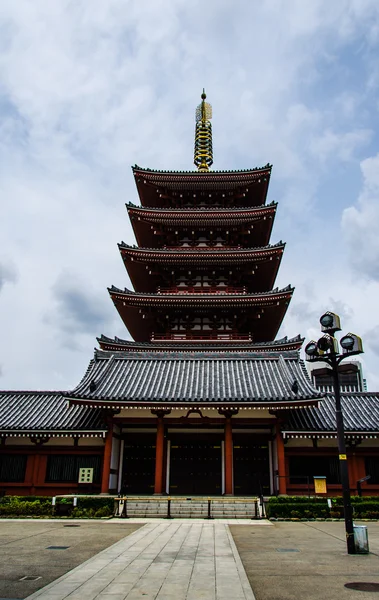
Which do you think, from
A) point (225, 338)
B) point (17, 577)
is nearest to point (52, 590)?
point (17, 577)

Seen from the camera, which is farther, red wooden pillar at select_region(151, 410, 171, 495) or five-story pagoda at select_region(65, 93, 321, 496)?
five-story pagoda at select_region(65, 93, 321, 496)

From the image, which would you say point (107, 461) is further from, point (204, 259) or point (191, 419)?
point (204, 259)

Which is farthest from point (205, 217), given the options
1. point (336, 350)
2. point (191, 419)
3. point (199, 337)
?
point (336, 350)

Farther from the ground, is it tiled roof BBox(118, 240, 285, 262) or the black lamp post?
tiled roof BBox(118, 240, 285, 262)

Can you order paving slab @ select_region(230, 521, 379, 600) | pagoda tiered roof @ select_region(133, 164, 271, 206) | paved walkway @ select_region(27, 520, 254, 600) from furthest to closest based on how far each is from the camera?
pagoda tiered roof @ select_region(133, 164, 271, 206) < paving slab @ select_region(230, 521, 379, 600) < paved walkway @ select_region(27, 520, 254, 600)

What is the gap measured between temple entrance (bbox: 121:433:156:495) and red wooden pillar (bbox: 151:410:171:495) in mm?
1611

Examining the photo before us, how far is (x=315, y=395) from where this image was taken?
21766mm

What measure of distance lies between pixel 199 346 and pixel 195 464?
8326mm

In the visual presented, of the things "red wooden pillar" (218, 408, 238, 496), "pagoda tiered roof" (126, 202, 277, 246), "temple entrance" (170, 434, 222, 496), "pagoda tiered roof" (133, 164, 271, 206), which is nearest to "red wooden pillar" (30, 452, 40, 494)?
"temple entrance" (170, 434, 222, 496)

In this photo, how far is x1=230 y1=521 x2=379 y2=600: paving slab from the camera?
7.46 m

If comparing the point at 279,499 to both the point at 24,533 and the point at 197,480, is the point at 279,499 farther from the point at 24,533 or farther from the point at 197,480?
the point at 24,533

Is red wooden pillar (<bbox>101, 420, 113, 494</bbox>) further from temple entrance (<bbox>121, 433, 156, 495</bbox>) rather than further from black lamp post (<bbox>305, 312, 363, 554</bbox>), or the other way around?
black lamp post (<bbox>305, 312, 363, 554</bbox>)

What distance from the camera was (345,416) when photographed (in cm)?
2483

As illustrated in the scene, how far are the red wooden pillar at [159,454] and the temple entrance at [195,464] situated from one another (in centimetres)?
169
